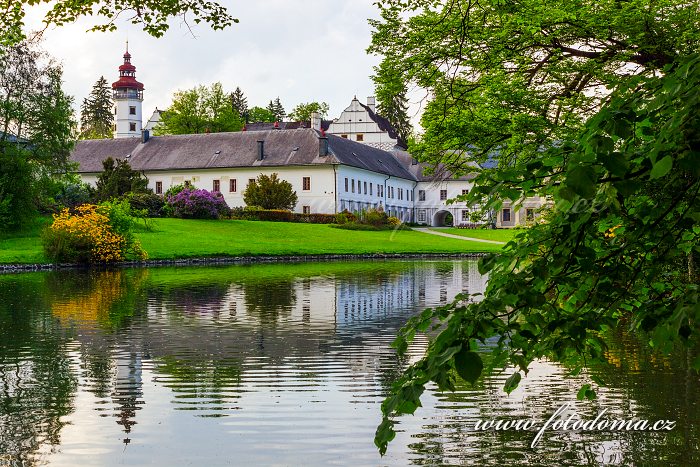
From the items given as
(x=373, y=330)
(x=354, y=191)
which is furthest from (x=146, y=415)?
(x=354, y=191)

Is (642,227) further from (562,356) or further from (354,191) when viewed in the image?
(354,191)

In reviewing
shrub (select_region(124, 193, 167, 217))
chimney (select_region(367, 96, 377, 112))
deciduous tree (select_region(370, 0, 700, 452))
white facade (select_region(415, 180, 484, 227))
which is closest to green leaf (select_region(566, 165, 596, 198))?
deciduous tree (select_region(370, 0, 700, 452))

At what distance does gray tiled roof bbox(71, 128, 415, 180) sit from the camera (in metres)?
73.0

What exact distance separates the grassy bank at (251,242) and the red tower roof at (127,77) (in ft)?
178

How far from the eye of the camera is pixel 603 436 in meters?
6.82

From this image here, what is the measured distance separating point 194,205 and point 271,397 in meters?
48.1

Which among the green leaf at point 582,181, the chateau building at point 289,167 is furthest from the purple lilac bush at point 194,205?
the green leaf at point 582,181

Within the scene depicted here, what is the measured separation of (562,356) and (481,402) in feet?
15.4

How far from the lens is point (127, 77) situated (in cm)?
10350

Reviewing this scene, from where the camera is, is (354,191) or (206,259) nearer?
(206,259)

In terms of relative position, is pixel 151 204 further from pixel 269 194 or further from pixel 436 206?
pixel 436 206

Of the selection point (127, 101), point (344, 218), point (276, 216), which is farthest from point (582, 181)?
point (127, 101)

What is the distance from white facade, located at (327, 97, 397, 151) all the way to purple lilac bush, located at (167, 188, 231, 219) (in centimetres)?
4253

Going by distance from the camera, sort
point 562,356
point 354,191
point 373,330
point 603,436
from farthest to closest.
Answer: point 354,191 < point 373,330 < point 603,436 < point 562,356
